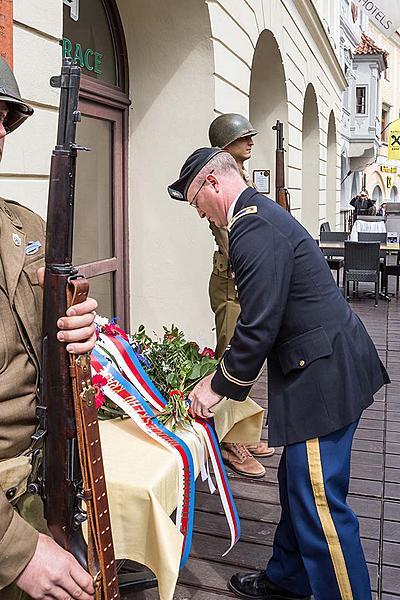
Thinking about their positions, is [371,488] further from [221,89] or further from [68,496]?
[221,89]

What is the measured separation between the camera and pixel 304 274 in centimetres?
229

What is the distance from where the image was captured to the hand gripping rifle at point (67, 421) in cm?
143

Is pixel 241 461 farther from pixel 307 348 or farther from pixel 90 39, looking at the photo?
pixel 90 39

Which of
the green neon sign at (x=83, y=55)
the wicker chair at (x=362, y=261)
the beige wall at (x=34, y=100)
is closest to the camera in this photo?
the beige wall at (x=34, y=100)

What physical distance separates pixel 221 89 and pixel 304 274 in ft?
11.3

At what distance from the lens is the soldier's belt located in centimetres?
391

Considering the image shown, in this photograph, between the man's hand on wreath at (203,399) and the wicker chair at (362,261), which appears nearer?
the man's hand on wreath at (203,399)

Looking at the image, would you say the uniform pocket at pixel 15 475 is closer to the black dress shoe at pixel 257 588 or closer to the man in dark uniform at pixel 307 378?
the man in dark uniform at pixel 307 378

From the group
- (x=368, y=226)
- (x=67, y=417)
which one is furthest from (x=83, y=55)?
(x=368, y=226)

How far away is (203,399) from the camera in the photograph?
2432mm

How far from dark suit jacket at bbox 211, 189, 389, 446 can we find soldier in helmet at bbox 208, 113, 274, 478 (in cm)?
138

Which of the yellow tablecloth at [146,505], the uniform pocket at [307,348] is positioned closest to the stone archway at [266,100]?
the uniform pocket at [307,348]

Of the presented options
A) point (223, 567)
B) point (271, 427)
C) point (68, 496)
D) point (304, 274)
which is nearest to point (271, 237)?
point (304, 274)

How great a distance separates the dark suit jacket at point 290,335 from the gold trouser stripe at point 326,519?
0.07 m
